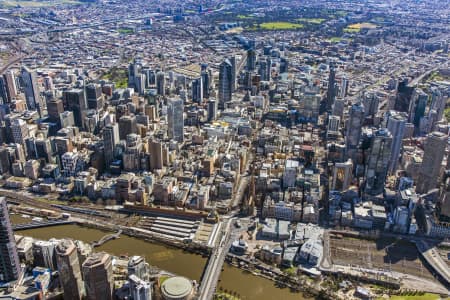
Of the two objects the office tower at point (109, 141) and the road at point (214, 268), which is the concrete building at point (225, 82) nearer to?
the office tower at point (109, 141)

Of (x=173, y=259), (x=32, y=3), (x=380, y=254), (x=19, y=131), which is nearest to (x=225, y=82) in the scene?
(x=19, y=131)

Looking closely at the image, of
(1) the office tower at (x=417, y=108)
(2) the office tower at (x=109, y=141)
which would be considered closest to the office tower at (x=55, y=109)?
(2) the office tower at (x=109, y=141)

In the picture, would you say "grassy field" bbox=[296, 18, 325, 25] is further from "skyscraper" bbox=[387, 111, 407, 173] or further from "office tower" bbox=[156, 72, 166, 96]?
"skyscraper" bbox=[387, 111, 407, 173]

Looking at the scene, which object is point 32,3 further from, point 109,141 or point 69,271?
point 69,271

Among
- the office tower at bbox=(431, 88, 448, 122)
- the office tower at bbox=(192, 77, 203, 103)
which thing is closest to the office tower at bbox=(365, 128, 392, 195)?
the office tower at bbox=(431, 88, 448, 122)

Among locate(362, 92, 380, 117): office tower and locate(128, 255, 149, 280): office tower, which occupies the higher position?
locate(362, 92, 380, 117): office tower

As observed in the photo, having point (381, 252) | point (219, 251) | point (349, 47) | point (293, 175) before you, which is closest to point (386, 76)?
point (349, 47)

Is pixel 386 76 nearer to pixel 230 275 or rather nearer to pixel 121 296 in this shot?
pixel 230 275
